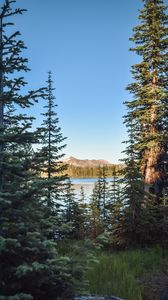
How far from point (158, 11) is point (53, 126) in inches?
347

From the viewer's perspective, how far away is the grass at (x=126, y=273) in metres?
7.20

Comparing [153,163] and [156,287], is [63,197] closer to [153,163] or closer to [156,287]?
[153,163]

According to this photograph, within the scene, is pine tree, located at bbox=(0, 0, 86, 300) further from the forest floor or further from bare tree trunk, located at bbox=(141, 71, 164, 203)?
bare tree trunk, located at bbox=(141, 71, 164, 203)

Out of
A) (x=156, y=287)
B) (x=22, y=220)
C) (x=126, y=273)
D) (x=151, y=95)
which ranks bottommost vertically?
(x=156, y=287)

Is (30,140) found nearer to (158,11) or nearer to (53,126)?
(53,126)

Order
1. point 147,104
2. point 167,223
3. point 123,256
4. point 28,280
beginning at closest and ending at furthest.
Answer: point 28,280 → point 123,256 → point 167,223 → point 147,104

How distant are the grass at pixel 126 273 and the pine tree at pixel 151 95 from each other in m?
5.44

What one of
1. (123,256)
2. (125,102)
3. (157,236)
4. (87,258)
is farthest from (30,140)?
(125,102)

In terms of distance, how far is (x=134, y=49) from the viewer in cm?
1730

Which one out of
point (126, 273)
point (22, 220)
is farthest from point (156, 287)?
point (22, 220)

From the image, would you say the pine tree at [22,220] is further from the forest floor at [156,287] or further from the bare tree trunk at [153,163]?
the bare tree trunk at [153,163]

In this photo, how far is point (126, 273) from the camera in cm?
836

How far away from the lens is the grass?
23.6ft

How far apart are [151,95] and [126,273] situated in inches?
406
